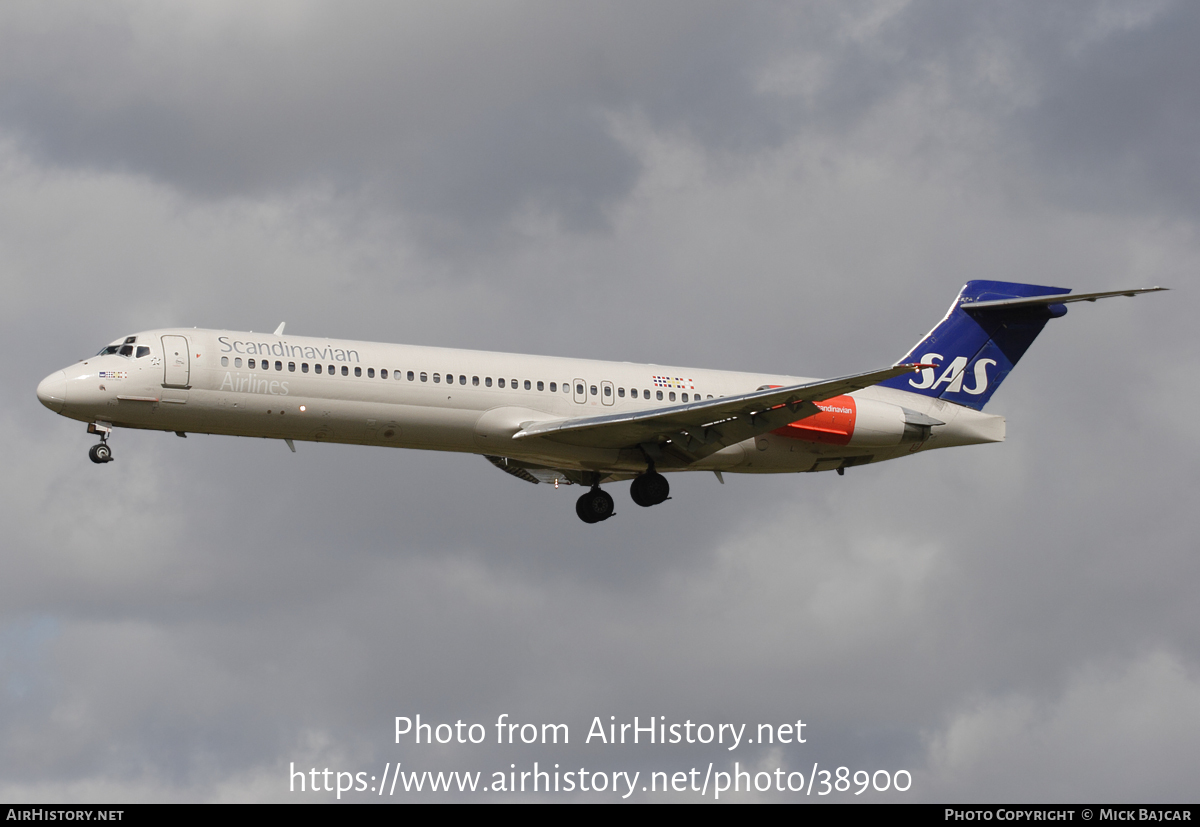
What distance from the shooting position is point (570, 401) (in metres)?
35.1

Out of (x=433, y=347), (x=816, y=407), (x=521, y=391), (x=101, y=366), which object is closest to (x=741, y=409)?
(x=816, y=407)

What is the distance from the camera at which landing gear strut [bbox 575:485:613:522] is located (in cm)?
3794

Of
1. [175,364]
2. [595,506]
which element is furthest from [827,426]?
[175,364]

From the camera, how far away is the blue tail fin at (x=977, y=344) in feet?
128

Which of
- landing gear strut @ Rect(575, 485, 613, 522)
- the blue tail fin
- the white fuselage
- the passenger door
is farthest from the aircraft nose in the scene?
the blue tail fin

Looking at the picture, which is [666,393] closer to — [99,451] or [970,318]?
[970,318]

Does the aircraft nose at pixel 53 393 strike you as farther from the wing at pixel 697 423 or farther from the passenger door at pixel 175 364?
the wing at pixel 697 423

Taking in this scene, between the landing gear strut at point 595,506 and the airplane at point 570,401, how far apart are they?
4 cm

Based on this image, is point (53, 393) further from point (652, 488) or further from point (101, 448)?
point (652, 488)

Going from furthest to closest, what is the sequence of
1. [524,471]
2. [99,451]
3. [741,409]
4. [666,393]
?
[524,471] → [666,393] → [741,409] → [99,451]

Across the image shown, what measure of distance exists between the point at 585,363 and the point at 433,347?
3.95 m

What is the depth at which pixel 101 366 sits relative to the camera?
31.7 metres

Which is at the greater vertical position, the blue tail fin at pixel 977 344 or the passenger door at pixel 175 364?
the blue tail fin at pixel 977 344

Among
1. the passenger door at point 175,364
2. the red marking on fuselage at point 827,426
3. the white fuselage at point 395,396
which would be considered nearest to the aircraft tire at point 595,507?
the white fuselage at point 395,396
